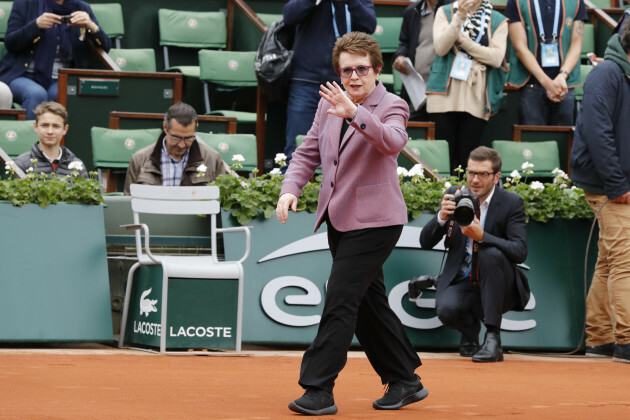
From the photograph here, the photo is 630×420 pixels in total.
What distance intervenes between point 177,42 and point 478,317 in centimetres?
598

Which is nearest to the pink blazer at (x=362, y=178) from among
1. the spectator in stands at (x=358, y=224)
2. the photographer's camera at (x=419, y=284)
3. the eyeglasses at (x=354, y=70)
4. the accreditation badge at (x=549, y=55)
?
the spectator in stands at (x=358, y=224)

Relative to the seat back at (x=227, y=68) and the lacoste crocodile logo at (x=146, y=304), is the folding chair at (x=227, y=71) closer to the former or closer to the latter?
the seat back at (x=227, y=68)

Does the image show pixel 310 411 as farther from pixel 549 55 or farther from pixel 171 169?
pixel 549 55

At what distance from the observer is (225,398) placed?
4.96 meters

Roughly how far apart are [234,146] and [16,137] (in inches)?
71.5

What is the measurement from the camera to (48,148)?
8.25 meters

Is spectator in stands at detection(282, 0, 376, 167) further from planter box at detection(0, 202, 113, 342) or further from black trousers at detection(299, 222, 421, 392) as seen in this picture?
black trousers at detection(299, 222, 421, 392)

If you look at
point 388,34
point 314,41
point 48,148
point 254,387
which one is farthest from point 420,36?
point 254,387

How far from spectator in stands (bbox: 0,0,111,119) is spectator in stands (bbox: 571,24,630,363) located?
490 cm

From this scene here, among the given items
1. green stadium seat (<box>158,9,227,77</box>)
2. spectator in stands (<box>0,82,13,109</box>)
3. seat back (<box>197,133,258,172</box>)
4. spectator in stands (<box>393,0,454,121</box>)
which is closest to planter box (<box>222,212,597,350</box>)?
seat back (<box>197,133,258,172</box>)

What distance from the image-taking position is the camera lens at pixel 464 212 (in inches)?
281

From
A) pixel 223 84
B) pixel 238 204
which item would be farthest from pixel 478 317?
pixel 223 84

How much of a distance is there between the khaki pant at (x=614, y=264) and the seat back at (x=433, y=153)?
189cm

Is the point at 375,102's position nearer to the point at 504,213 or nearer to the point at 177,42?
the point at 504,213
